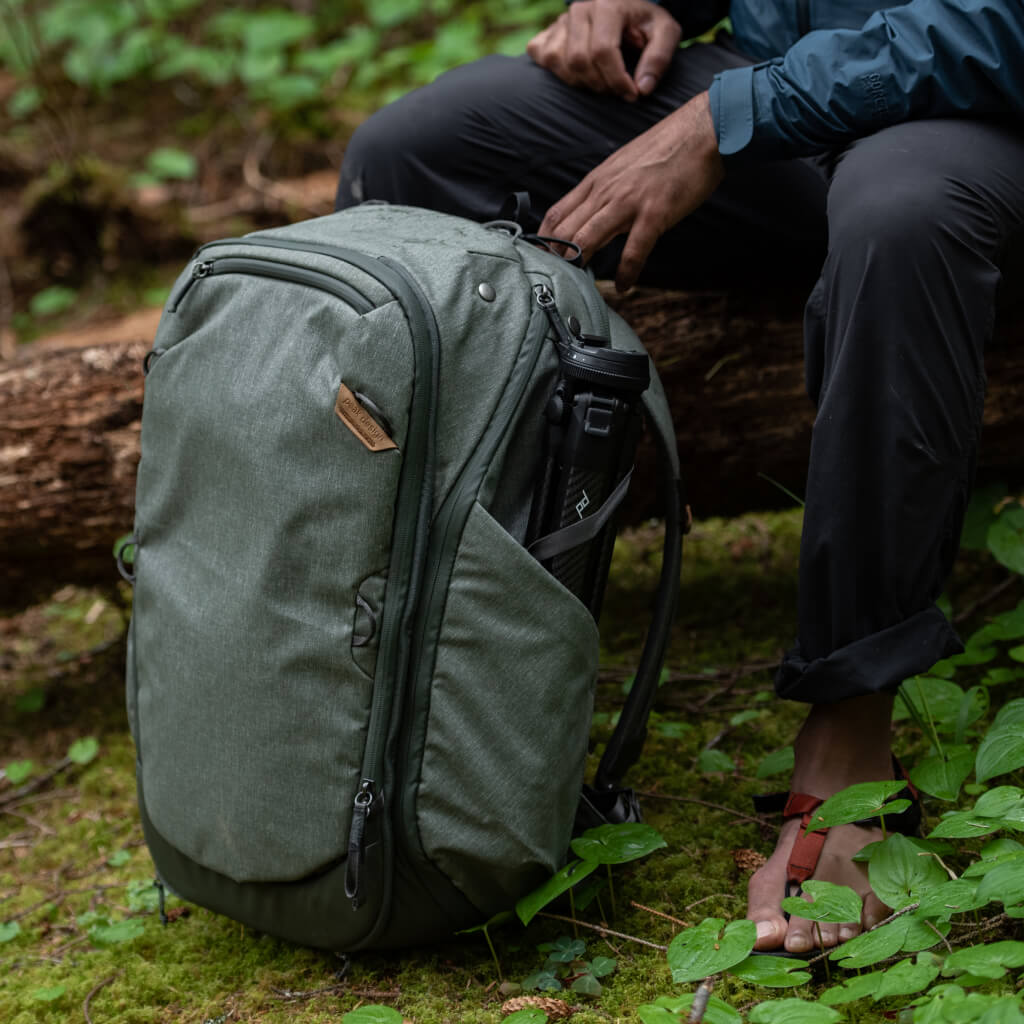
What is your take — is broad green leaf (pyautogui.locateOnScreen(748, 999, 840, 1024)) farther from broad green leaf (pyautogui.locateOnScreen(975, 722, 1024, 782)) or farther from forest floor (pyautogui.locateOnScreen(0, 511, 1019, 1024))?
broad green leaf (pyautogui.locateOnScreen(975, 722, 1024, 782))

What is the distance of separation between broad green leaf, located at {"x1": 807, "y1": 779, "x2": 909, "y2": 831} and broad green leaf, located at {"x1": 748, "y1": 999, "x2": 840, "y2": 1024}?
0.22 m

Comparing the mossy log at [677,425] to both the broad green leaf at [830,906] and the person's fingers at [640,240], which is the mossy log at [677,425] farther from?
the broad green leaf at [830,906]

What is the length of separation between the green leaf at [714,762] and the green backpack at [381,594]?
370 mm

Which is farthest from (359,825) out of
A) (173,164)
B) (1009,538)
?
(173,164)

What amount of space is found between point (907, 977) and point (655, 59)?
1273mm

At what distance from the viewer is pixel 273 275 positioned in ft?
4.37

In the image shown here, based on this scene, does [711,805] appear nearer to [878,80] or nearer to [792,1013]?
[792,1013]

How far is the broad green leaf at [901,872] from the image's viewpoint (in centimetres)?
116

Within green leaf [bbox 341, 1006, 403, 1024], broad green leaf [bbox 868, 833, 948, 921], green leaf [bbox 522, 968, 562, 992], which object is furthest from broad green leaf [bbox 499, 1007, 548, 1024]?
broad green leaf [bbox 868, 833, 948, 921]

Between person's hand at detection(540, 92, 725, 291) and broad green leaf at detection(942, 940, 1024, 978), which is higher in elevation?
person's hand at detection(540, 92, 725, 291)

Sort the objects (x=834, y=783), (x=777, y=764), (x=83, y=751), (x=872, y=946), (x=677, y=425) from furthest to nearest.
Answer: (x=83, y=751) < (x=677, y=425) < (x=777, y=764) < (x=834, y=783) < (x=872, y=946)

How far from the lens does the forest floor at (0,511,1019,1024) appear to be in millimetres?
1333

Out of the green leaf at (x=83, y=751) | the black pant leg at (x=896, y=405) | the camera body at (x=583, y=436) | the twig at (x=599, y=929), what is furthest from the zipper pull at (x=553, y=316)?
the green leaf at (x=83, y=751)

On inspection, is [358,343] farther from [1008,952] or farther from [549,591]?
[1008,952]
